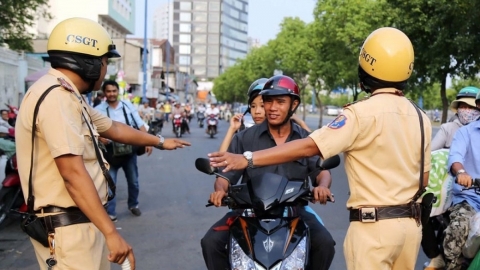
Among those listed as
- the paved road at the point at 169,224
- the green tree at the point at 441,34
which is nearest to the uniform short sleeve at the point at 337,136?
the paved road at the point at 169,224

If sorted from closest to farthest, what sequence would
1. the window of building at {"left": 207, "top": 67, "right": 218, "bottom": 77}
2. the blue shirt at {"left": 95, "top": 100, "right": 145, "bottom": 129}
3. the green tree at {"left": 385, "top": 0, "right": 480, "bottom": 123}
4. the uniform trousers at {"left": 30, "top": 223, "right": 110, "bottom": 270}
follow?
the uniform trousers at {"left": 30, "top": 223, "right": 110, "bottom": 270}, the blue shirt at {"left": 95, "top": 100, "right": 145, "bottom": 129}, the green tree at {"left": 385, "top": 0, "right": 480, "bottom": 123}, the window of building at {"left": 207, "top": 67, "right": 218, "bottom": 77}

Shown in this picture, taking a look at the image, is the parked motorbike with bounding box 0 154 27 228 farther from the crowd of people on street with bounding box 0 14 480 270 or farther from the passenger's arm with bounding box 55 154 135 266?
the passenger's arm with bounding box 55 154 135 266

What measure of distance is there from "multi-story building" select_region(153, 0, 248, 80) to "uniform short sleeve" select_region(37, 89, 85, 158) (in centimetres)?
16816

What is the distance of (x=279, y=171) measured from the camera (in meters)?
4.15

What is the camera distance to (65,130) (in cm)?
279

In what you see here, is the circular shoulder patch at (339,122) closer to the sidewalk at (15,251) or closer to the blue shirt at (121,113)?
the sidewalk at (15,251)

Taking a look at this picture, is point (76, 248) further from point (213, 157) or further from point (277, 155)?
point (277, 155)

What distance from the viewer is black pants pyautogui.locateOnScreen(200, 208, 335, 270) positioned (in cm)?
379

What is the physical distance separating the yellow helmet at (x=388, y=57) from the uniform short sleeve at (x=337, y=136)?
0.31 metres

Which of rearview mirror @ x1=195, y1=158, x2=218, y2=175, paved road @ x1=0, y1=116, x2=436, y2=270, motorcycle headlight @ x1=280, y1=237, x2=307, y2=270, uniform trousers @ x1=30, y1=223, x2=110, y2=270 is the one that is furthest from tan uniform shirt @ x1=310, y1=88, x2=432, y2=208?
paved road @ x1=0, y1=116, x2=436, y2=270

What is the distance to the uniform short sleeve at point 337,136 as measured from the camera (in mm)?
3020

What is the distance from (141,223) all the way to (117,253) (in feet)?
18.0

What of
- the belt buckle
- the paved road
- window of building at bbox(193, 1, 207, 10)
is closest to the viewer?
the belt buckle

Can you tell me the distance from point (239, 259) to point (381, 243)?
757 mm
